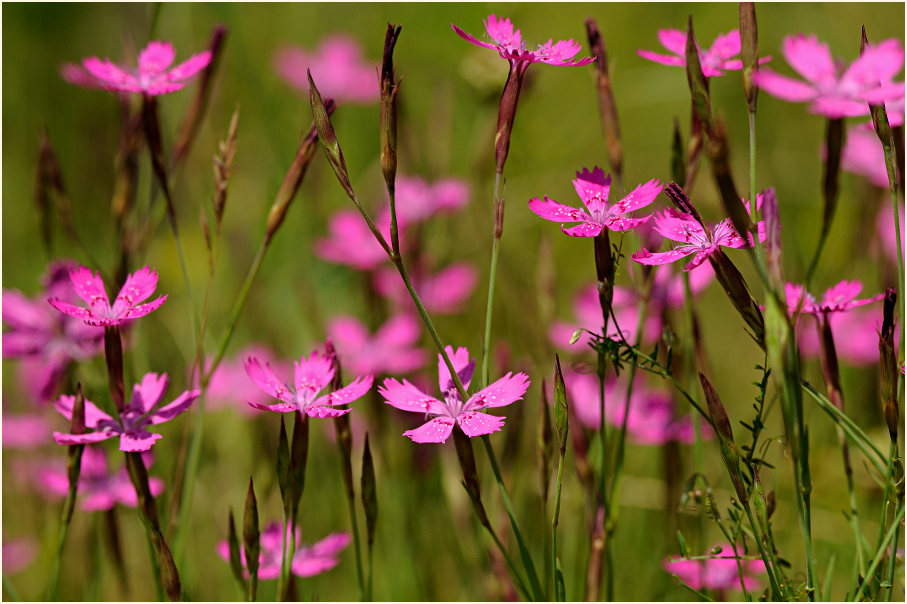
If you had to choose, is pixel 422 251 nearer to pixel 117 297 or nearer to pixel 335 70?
pixel 117 297

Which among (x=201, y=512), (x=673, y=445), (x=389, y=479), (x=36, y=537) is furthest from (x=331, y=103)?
(x=36, y=537)

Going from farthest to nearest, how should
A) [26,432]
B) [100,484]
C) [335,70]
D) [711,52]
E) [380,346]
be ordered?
1. [335,70]
2. [26,432]
3. [380,346]
4. [100,484]
5. [711,52]

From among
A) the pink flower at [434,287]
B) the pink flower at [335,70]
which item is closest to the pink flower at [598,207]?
the pink flower at [434,287]

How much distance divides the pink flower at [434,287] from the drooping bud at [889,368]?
1058 millimetres

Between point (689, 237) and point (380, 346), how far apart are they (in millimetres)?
901

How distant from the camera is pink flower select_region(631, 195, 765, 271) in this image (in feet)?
2.72

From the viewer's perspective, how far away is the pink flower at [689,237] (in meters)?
0.83

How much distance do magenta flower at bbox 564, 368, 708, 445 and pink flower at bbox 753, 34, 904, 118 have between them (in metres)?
0.49

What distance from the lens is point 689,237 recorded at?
0.87 meters

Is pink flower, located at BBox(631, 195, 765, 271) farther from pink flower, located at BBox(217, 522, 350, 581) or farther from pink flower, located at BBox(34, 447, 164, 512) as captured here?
pink flower, located at BBox(34, 447, 164, 512)

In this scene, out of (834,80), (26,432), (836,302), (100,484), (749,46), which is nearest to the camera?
(749,46)

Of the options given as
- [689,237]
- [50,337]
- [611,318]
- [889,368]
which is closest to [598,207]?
[689,237]

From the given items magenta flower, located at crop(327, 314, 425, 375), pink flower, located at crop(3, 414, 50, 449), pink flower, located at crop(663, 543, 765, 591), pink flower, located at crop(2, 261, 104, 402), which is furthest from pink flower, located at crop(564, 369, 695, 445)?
pink flower, located at crop(3, 414, 50, 449)

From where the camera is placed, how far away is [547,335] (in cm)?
143
